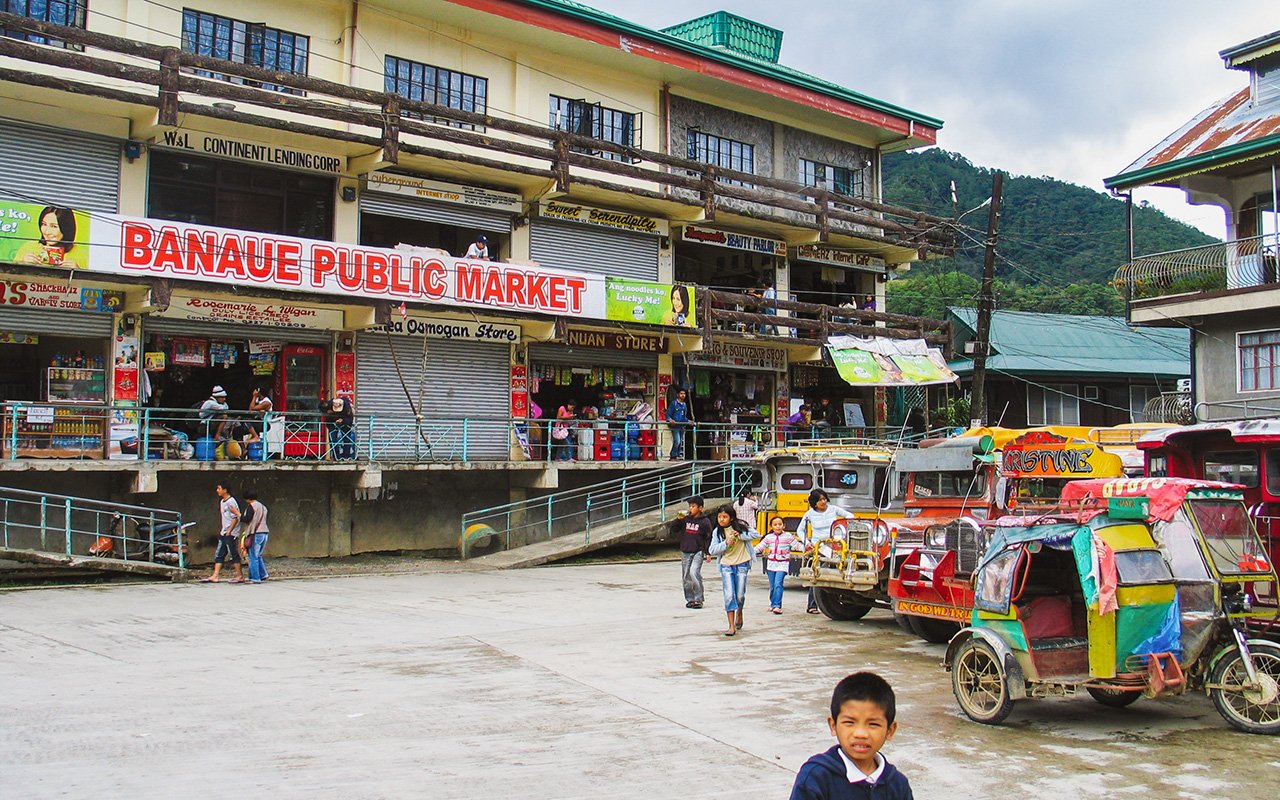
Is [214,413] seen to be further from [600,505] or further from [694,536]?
[694,536]

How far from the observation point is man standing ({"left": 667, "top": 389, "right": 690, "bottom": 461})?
1112 inches

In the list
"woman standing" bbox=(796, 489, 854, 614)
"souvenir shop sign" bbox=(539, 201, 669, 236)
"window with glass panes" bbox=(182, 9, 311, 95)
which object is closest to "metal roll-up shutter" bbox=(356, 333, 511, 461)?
"souvenir shop sign" bbox=(539, 201, 669, 236)

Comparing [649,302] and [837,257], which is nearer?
[649,302]

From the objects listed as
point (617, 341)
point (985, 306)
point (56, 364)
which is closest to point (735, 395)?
point (617, 341)

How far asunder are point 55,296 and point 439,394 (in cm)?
809

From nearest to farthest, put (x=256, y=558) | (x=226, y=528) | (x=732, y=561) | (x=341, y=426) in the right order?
1. (x=732, y=561)
2. (x=226, y=528)
3. (x=256, y=558)
4. (x=341, y=426)

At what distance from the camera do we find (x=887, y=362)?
3144cm

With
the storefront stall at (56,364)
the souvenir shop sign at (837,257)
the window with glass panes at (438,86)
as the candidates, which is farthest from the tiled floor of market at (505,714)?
the souvenir shop sign at (837,257)

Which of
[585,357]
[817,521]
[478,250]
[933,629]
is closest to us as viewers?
[933,629]

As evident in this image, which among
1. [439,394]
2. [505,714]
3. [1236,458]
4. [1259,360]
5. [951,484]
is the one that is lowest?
[505,714]

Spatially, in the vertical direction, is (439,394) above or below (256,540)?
above

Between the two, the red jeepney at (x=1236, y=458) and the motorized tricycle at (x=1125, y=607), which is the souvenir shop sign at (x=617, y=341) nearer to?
the red jeepney at (x=1236, y=458)

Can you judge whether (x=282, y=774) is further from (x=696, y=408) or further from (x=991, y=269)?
(x=696, y=408)

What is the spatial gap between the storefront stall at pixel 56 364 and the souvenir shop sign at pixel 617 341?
10.2m
